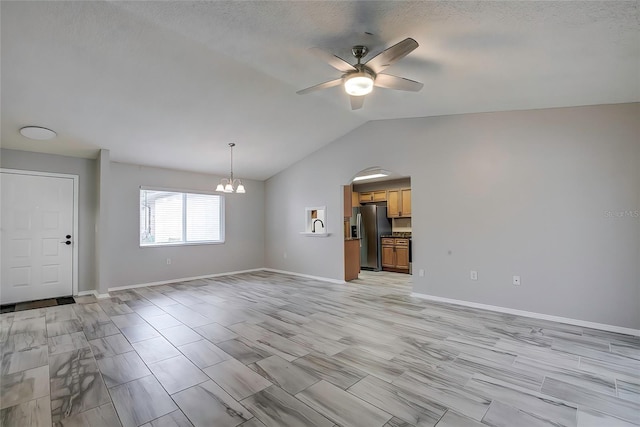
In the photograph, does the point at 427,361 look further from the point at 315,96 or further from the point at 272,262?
the point at 272,262

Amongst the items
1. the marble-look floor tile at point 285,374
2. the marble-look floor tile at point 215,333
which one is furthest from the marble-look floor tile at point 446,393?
the marble-look floor tile at point 215,333

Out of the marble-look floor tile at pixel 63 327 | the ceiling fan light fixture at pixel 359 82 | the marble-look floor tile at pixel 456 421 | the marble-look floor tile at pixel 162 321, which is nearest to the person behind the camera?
the marble-look floor tile at pixel 456 421

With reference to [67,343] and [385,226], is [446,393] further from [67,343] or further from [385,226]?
[385,226]

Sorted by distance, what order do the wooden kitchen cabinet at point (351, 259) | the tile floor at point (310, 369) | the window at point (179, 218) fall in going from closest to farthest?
the tile floor at point (310, 369) < the window at point (179, 218) < the wooden kitchen cabinet at point (351, 259)

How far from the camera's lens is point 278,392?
7.01 feet

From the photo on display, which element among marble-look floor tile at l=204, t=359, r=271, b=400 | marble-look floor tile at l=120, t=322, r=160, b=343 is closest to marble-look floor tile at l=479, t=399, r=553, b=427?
marble-look floor tile at l=204, t=359, r=271, b=400

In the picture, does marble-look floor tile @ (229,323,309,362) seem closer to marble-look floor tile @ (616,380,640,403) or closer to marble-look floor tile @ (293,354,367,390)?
marble-look floor tile @ (293,354,367,390)

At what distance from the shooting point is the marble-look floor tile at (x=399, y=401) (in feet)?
6.11

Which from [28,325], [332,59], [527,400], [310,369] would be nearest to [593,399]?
[527,400]

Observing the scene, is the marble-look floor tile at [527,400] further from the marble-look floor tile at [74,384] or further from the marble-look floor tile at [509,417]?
the marble-look floor tile at [74,384]

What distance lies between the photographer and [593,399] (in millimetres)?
2055

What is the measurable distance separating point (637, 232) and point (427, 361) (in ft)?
9.22

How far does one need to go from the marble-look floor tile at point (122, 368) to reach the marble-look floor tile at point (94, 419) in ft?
1.04

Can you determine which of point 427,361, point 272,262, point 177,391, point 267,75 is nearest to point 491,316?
point 427,361
